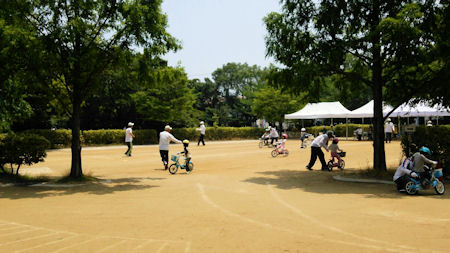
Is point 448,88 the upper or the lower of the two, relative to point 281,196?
upper

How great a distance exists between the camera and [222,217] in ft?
23.4

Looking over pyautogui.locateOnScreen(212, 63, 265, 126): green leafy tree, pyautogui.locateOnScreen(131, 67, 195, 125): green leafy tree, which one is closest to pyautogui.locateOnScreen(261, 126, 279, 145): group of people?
pyautogui.locateOnScreen(131, 67, 195, 125): green leafy tree

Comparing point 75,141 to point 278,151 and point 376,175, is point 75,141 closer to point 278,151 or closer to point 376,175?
point 376,175

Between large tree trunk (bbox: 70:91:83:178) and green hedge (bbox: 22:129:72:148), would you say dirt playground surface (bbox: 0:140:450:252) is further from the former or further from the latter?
green hedge (bbox: 22:129:72:148)

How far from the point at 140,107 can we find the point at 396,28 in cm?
2920

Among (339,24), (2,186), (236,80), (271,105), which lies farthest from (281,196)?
(236,80)

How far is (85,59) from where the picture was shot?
11.5 meters

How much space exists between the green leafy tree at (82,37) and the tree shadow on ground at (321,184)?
5245mm

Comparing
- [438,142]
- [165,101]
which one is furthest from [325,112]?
[438,142]

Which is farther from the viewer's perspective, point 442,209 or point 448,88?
point 448,88

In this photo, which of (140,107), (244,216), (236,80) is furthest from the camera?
(236,80)

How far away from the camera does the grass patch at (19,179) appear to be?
12000mm

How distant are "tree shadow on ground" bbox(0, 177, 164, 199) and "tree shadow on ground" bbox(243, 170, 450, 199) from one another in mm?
3521

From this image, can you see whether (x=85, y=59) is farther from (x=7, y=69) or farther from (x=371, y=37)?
(x=371, y=37)
